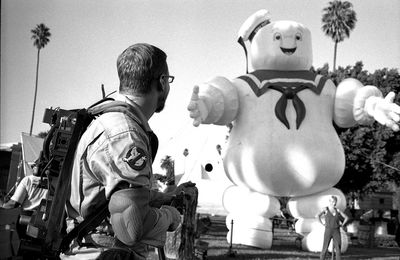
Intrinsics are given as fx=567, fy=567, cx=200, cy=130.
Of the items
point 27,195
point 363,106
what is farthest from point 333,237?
point 27,195

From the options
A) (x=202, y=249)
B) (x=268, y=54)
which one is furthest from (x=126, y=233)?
(x=268, y=54)

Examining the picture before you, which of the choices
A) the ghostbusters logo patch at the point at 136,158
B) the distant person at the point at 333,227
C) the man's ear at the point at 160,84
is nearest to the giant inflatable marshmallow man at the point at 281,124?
the distant person at the point at 333,227

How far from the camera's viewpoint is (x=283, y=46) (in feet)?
36.4

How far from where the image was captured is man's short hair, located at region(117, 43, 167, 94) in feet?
6.19

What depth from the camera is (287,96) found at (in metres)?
10.8

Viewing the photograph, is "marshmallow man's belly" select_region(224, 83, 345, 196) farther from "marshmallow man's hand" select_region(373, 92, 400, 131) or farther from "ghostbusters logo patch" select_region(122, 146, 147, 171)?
"ghostbusters logo patch" select_region(122, 146, 147, 171)

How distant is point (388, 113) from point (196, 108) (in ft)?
11.2

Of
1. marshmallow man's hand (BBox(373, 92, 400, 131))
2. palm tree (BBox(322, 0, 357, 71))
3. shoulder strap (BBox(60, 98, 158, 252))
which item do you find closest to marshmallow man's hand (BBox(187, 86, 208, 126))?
marshmallow man's hand (BBox(373, 92, 400, 131))

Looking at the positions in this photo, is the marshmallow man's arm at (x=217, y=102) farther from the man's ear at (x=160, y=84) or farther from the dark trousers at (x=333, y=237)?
the man's ear at (x=160, y=84)

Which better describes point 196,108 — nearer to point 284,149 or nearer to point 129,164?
point 284,149

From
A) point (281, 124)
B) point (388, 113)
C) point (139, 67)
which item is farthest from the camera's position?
point (281, 124)

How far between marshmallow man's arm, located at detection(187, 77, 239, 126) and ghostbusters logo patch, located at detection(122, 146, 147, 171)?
8517 mm

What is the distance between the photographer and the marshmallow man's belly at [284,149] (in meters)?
10.6

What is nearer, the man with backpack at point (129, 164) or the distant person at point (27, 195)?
the man with backpack at point (129, 164)
